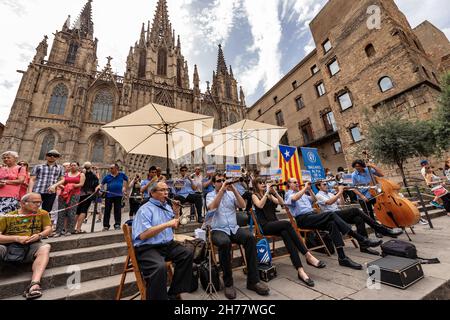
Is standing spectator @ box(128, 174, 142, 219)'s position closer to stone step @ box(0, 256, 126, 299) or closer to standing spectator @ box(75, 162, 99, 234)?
standing spectator @ box(75, 162, 99, 234)

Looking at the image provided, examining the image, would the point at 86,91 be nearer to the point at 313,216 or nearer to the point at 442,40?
the point at 313,216

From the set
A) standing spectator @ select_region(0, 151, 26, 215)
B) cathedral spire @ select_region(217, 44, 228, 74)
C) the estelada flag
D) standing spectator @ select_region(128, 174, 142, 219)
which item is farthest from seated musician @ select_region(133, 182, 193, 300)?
cathedral spire @ select_region(217, 44, 228, 74)

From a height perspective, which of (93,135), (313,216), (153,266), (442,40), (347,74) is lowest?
(153,266)

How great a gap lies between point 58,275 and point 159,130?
4.20m

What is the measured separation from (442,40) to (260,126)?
23550 millimetres

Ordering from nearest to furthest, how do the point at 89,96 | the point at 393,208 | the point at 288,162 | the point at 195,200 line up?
the point at 393,208 < the point at 195,200 < the point at 288,162 < the point at 89,96

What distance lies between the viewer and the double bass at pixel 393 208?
3.86 meters

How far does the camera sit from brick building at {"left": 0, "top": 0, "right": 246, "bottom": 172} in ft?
59.4

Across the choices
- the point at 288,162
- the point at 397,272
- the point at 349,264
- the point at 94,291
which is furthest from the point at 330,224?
the point at 288,162

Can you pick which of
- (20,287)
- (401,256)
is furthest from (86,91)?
(401,256)

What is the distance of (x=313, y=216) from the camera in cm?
369

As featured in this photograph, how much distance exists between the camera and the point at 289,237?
312 centimetres

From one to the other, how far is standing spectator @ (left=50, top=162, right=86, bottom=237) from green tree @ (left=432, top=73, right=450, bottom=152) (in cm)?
1570

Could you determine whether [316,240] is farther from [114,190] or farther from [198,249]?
[114,190]
